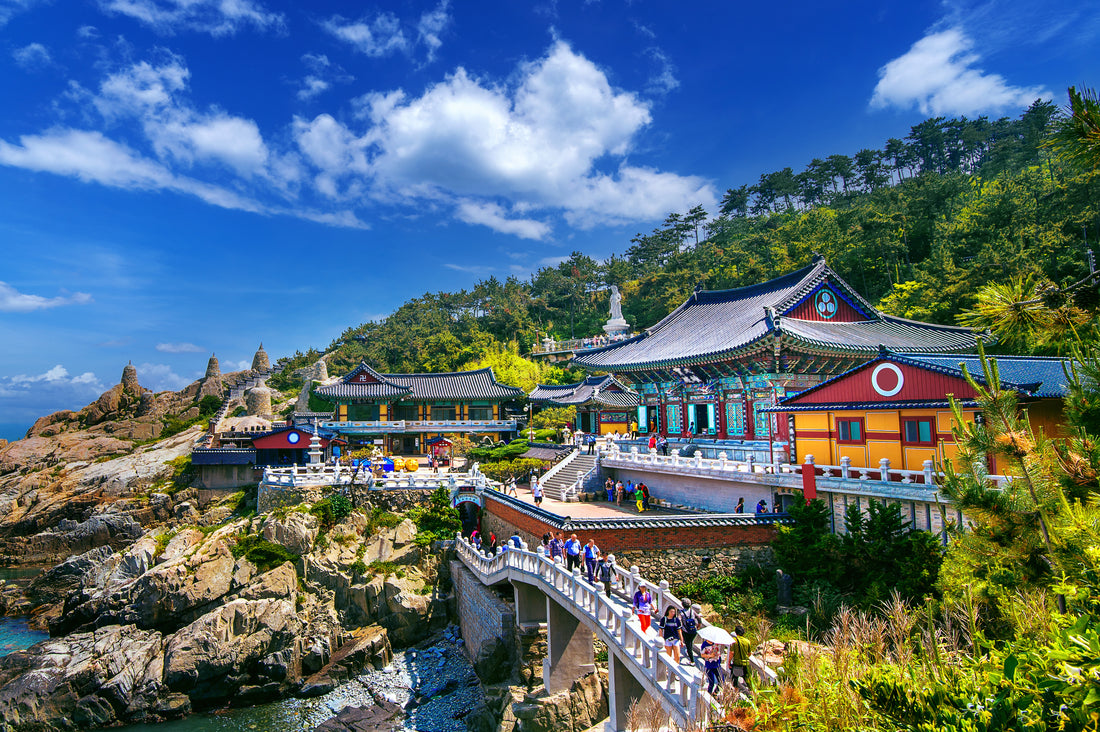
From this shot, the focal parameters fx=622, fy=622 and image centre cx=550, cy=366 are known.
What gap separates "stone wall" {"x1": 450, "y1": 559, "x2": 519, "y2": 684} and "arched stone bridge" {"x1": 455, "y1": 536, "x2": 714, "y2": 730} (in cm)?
74

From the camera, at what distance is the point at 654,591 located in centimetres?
1562

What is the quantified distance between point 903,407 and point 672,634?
10.1m

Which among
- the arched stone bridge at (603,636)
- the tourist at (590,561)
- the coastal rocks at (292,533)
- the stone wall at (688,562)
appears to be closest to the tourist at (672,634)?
the arched stone bridge at (603,636)

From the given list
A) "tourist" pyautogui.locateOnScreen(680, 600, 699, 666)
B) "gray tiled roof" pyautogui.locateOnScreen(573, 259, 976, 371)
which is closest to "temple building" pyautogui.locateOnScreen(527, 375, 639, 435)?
"gray tiled roof" pyautogui.locateOnScreen(573, 259, 976, 371)

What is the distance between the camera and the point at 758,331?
2622cm

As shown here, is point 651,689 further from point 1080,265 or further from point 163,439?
point 163,439

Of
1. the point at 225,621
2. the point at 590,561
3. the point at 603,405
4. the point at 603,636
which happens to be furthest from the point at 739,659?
the point at 603,405

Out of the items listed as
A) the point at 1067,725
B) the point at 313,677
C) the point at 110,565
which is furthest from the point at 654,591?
the point at 110,565

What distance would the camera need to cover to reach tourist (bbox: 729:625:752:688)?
11125 mm

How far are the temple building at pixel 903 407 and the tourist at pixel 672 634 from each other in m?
7.92

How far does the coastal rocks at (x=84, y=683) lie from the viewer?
21734 millimetres

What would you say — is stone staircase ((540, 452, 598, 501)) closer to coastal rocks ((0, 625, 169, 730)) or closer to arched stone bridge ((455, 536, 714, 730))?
arched stone bridge ((455, 536, 714, 730))

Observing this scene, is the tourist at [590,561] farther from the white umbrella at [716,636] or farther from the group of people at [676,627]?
the white umbrella at [716,636]

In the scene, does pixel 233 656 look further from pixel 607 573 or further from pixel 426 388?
pixel 426 388
